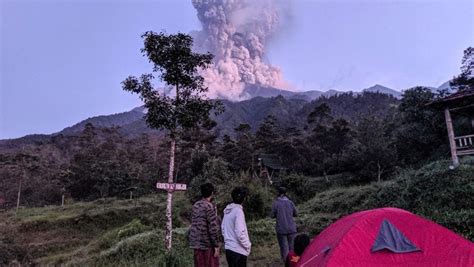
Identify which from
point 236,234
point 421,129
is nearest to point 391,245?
point 236,234

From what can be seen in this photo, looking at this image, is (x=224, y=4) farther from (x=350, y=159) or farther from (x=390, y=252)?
(x=390, y=252)

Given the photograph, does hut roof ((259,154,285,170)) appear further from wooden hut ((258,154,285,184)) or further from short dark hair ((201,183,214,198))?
short dark hair ((201,183,214,198))

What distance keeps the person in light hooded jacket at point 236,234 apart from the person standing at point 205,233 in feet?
0.48

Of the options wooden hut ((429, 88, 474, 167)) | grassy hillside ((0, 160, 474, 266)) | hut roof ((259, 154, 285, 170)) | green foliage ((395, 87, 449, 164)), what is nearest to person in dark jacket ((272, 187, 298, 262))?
grassy hillside ((0, 160, 474, 266))

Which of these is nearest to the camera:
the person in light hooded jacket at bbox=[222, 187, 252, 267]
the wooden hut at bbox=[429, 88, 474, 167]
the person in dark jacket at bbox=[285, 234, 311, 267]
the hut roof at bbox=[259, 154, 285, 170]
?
the person in light hooded jacket at bbox=[222, 187, 252, 267]

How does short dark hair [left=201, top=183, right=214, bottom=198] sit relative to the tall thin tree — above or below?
below

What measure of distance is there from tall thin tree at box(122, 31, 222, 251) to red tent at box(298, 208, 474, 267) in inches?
182

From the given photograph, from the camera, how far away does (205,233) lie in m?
4.66

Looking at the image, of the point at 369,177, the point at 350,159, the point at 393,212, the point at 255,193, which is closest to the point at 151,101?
the point at 393,212

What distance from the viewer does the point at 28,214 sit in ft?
102

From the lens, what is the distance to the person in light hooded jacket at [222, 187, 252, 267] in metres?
4.45

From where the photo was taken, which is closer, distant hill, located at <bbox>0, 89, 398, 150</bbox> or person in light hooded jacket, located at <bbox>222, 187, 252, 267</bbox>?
person in light hooded jacket, located at <bbox>222, 187, 252, 267</bbox>

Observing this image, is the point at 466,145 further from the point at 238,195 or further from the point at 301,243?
the point at 238,195

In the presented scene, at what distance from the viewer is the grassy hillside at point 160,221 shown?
10.0 m
